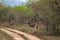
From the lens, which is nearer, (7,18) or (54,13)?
(54,13)

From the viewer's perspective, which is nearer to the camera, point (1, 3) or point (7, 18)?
point (7, 18)

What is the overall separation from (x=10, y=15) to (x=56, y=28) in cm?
3586

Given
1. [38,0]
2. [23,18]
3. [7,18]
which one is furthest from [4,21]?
[38,0]

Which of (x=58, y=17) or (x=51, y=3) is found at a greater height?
(x=51, y=3)

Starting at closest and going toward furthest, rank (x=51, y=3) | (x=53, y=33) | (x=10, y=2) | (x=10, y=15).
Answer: (x=51, y=3) → (x=53, y=33) → (x=10, y=15) → (x=10, y=2)

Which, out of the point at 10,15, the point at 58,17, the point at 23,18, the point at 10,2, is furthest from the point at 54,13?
the point at 10,2

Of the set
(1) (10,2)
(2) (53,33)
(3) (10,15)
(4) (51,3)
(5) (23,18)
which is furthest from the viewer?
(1) (10,2)

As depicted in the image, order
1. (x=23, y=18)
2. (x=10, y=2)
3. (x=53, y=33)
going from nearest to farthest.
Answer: (x=53, y=33), (x=23, y=18), (x=10, y=2)

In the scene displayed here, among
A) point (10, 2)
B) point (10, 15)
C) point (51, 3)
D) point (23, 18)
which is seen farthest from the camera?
point (10, 2)

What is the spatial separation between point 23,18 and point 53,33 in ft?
103

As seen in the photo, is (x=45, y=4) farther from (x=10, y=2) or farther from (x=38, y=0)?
(x=10, y=2)

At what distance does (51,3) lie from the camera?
24641 mm

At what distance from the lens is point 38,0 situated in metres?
27.2

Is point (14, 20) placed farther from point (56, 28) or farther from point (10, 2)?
point (56, 28)
